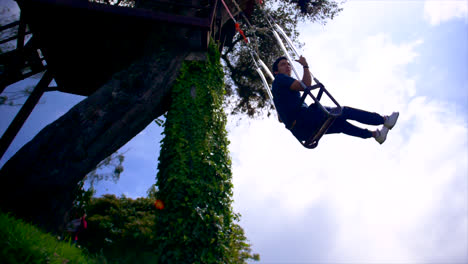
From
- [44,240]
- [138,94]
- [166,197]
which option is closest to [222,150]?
[166,197]

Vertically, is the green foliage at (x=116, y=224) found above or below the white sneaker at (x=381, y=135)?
below

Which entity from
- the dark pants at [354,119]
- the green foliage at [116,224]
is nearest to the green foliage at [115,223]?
the green foliage at [116,224]

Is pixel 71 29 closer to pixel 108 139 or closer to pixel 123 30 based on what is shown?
pixel 123 30

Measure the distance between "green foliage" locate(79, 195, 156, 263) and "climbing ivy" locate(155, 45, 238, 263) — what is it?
21.1 feet

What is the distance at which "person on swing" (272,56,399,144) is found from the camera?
493 cm

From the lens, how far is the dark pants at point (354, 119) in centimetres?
492

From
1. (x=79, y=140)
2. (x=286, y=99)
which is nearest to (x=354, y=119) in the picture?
(x=286, y=99)

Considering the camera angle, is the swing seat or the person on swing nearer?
the swing seat

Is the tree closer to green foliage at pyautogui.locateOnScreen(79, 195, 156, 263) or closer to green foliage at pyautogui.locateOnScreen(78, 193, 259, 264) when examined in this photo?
green foliage at pyautogui.locateOnScreen(78, 193, 259, 264)

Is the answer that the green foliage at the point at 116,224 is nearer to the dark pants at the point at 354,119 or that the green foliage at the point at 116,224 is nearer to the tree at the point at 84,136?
the tree at the point at 84,136

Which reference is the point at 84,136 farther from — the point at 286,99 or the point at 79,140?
the point at 286,99


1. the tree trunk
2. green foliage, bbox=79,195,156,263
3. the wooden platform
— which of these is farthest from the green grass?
green foliage, bbox=79,195,156,263

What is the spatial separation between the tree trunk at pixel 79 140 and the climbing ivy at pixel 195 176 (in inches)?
18.8

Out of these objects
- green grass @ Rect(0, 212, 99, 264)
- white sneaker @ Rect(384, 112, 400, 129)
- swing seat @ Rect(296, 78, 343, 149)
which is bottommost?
green grass @ Rect(0, 212, 99, 264)
